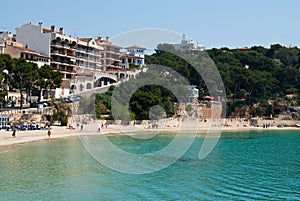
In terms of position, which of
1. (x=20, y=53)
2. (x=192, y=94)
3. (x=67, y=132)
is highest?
(x=20, y=53)

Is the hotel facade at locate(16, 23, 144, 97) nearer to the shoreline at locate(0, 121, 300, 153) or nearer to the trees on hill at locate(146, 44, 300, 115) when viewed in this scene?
the trees on hill at locate(146, 44, 300, 115)

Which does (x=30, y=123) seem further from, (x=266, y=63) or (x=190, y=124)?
Answer: (x=266, y=63)

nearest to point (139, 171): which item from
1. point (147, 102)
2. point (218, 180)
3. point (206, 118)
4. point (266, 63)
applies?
point (218, 180)

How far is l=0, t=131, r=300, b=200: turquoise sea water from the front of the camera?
22.8 metres

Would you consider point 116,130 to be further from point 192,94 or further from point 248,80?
point 248,80

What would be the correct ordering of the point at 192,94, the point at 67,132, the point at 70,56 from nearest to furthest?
the point at 67,132, the point at 192,94, the point at 70,56

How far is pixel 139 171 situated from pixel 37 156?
964 centimetres

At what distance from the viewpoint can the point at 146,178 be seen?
27.3m

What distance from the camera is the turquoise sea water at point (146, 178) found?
22.8 metres

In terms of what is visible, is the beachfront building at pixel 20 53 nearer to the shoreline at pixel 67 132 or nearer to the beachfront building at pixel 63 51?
the beachfront building at pixel 63 51

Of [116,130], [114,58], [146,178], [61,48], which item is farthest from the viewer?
[114,58]

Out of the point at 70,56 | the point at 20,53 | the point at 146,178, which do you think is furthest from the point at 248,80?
the point at 146,178

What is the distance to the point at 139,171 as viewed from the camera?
29594 mm

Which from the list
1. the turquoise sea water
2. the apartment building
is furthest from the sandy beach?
the apartment building
